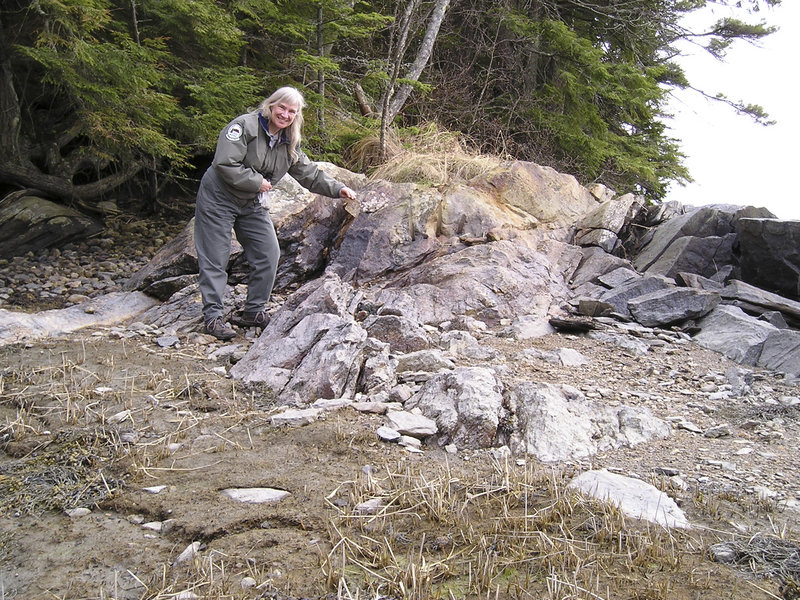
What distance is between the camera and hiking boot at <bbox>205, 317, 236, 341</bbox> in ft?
21.3

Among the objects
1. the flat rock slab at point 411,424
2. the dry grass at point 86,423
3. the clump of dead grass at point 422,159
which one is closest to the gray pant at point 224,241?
the dry grass at point 86,423

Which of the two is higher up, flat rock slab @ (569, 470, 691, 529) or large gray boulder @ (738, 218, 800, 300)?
large gray boulder @ (738, 218, 800, 300)

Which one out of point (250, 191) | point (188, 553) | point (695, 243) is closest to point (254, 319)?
point (250, 191)

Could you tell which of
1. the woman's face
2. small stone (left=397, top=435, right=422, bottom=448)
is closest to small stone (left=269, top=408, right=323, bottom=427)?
small stone (left=397, top=435, right=422, bottom=448)

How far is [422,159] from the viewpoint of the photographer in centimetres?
939

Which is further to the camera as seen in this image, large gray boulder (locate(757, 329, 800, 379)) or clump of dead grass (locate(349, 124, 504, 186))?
clump of dead grass (locate(349, 124, 504, 186))

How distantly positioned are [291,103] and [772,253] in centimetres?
646

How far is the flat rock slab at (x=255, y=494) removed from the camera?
3.25 meters

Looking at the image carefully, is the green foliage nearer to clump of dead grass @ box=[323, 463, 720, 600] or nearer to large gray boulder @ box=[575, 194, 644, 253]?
large gray boulder @ box=[575, 194, 644, 253]

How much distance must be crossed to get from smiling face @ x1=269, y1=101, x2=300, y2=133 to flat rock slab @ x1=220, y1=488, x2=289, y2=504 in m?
3.74

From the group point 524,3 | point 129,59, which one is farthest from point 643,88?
point 129,59

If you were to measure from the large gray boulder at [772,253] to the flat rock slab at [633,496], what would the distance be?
5983 millimetres

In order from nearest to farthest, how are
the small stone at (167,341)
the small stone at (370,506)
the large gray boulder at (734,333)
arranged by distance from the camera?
the small stone at (370,506) → the small stone at (167,341) → the large gray boulder at (734,333)

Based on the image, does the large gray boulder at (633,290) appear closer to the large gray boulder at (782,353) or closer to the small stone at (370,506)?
the large gray boulder at (782,353)
